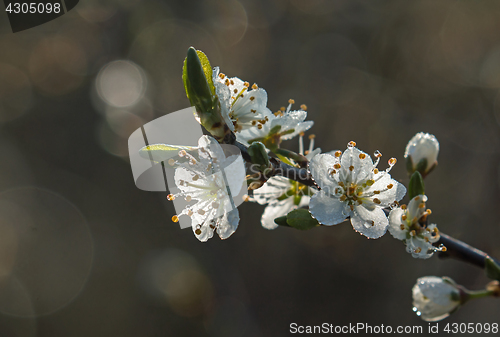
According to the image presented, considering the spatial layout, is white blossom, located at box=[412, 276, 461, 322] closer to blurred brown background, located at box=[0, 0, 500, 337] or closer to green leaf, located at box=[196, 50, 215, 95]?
green leaf, located at box=[196, 50, 215, 95]

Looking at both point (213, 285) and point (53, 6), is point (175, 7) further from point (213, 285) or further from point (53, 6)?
point (213, 285)

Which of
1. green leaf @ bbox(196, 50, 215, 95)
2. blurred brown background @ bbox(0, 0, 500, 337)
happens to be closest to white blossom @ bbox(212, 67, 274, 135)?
green leaf @ bbox(196, 50, 215, 95)

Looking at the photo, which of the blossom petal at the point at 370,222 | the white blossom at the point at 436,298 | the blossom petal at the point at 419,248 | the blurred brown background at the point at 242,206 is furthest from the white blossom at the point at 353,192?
the blurred brown background at the point at 242,206

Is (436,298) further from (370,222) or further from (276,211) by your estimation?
(276,211)

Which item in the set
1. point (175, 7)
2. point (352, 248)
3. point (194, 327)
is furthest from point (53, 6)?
point (352, 248)

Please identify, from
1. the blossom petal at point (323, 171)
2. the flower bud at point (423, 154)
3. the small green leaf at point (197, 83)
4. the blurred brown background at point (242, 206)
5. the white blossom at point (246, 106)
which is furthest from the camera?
the blurred brown background at point (242, 206)

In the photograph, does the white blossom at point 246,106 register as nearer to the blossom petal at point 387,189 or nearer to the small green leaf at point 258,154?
the small green leaf at point 258,154
